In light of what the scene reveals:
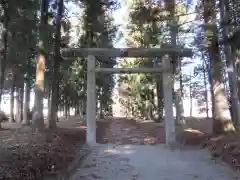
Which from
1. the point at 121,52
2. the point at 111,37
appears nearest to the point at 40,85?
the point at 121,52

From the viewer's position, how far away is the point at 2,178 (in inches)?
171

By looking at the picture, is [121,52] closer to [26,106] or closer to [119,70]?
[119,70]

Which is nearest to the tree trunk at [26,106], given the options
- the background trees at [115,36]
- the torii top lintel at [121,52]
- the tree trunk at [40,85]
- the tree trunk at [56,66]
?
the background trees at [115,36]

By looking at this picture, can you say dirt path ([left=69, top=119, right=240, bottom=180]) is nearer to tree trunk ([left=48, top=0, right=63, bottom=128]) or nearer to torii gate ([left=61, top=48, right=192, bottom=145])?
torii gate ([left=61, top=48, right=192, bottom=145])

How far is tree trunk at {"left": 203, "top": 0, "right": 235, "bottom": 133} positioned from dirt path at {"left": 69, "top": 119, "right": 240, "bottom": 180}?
1.28 metres

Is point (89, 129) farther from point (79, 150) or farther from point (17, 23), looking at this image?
point (17, 23)

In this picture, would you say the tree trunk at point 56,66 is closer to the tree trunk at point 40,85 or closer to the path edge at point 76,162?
the tree trunk at point 40,85

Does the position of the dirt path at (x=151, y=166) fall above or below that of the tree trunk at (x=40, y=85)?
below

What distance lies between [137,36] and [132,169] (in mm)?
14122

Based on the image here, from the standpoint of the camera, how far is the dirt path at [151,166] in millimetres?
7012

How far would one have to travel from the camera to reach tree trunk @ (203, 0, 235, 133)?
392 inches

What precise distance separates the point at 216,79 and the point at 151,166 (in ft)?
14.7

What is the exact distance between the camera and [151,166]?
8.05 metres

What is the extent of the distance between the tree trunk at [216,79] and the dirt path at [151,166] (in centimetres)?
128
